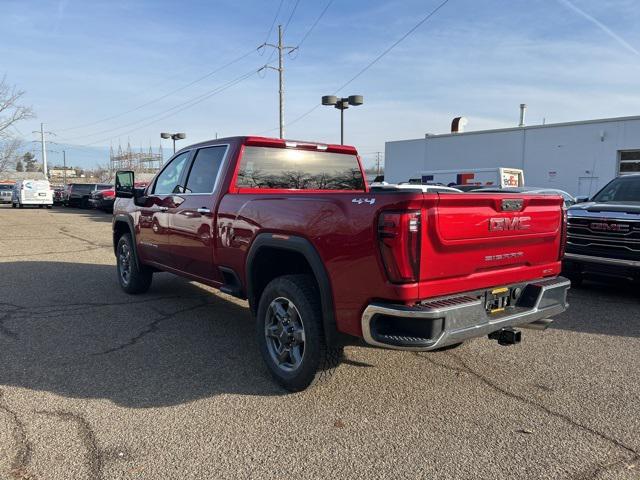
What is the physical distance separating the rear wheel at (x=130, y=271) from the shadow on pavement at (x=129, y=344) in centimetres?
16

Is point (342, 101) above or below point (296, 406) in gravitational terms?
above

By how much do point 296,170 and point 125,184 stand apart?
2.63 meters

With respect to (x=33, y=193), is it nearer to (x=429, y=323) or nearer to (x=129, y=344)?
(x=129, y=344)

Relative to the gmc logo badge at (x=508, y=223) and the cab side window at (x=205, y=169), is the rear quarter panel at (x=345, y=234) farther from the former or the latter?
the cab side window at (x=205, y=169)

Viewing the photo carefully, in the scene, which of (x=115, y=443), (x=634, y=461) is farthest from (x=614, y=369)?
(x=115, y=443)

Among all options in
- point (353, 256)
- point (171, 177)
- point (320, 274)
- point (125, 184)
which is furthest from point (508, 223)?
point (125, 184)

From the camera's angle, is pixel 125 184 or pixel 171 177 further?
pixel 125 184

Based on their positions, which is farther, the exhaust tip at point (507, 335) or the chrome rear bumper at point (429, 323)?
the exhaust tip at point (507, 335)

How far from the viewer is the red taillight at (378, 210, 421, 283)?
2.98 m

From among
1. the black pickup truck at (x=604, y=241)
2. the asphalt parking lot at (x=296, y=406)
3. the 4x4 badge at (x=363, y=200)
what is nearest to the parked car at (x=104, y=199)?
the asphalt parking lot at (x=296, y=406)

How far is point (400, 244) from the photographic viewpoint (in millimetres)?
2998

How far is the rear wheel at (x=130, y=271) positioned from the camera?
268 inches

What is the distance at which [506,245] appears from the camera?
11.9 feet

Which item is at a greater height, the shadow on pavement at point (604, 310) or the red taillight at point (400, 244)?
the red taillight at point (400, 244)
